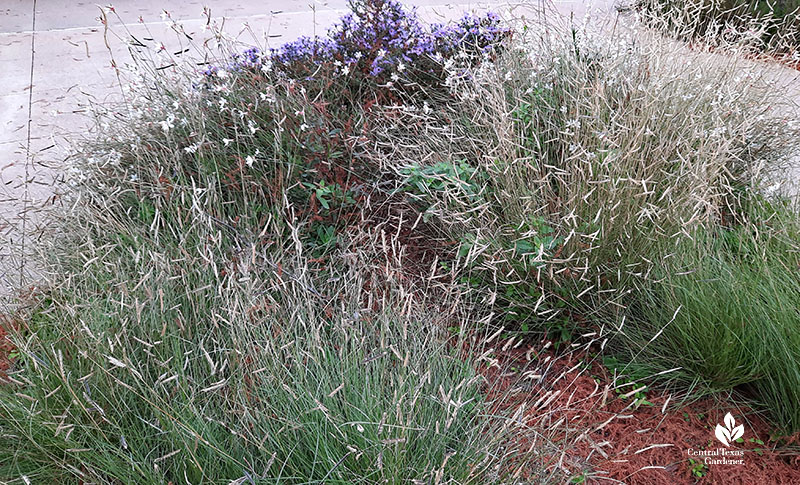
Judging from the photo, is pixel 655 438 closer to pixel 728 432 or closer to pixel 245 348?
pixel 728 432

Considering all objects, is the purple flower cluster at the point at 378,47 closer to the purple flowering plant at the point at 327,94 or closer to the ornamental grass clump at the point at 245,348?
the purple flowering plant at the point at 327,94

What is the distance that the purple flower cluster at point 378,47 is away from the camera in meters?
4.09

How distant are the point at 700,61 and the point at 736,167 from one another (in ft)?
2.66

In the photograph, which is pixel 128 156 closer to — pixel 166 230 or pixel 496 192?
pixel 166 230

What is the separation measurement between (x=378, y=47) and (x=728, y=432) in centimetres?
315

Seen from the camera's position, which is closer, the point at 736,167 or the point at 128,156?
the point at 128,156

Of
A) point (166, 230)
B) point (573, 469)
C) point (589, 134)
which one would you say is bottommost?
point (573, 469)

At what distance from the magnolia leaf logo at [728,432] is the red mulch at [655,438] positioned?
0.08 feet

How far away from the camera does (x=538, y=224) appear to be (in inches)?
113

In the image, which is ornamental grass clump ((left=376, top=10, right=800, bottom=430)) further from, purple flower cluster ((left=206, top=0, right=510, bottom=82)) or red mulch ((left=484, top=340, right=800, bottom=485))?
purple flower cluster ((left=206, top=0, right=510, bottom=82))

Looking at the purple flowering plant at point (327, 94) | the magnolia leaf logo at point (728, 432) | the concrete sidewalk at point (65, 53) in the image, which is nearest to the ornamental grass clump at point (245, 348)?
the purple flowering plant at point (327, 94)

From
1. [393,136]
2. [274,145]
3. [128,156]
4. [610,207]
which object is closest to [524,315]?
[610,207]

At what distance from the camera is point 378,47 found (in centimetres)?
422

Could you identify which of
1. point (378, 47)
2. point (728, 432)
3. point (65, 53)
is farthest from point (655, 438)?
point (65, 53)
